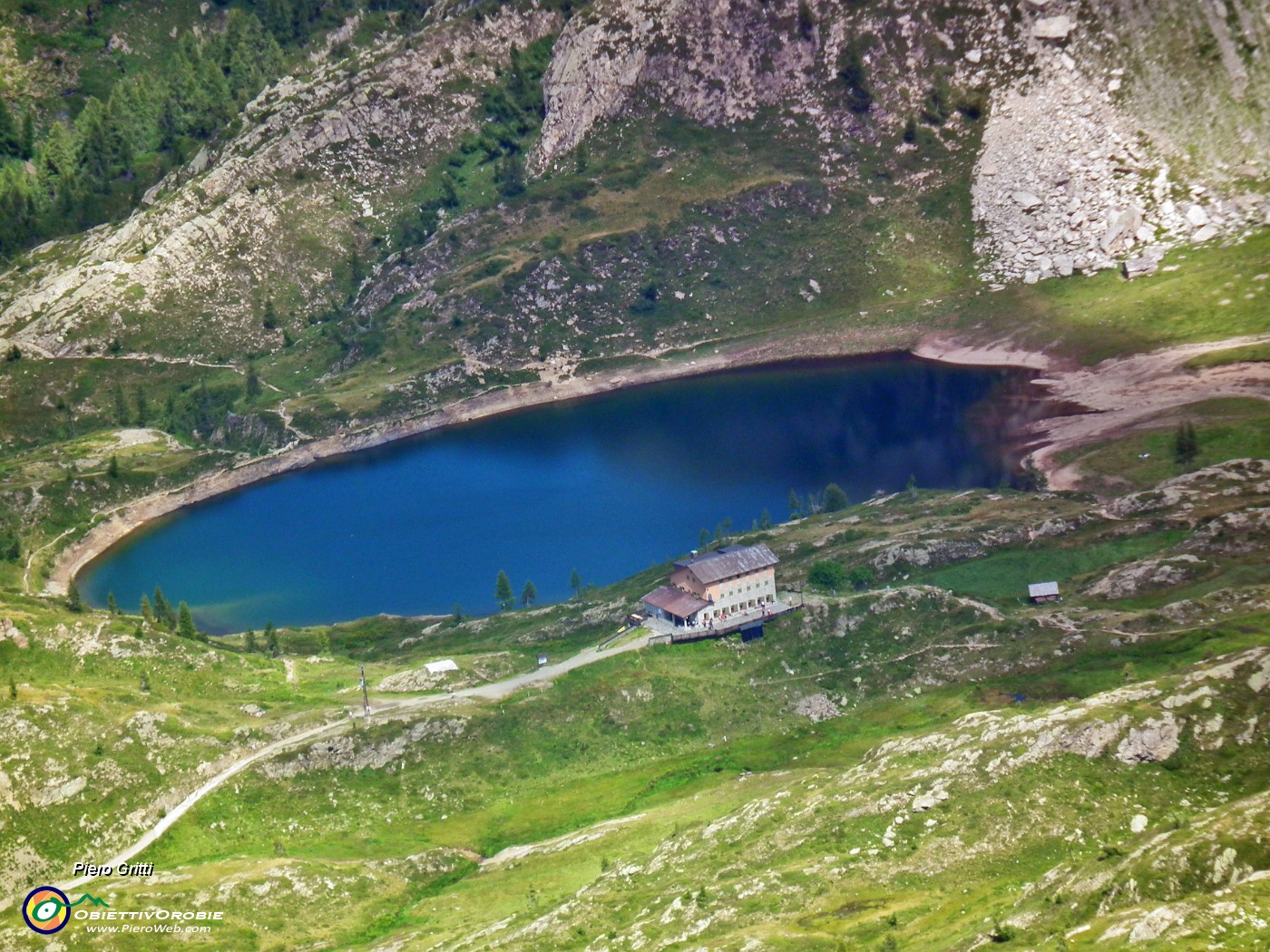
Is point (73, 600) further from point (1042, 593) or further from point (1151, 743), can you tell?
point (1151, 743)

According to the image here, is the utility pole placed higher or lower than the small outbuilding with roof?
higher

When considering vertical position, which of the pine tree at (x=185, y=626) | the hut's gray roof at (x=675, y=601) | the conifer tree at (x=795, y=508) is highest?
the pine tree at (x=185, y=626)

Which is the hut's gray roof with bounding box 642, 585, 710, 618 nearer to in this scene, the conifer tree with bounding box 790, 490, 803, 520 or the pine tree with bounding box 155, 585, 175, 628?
the conifer tree with bounding box 790, 490, 803, 520

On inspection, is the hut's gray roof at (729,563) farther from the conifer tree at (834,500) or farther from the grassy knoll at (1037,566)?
the conifer tree at (834,500)

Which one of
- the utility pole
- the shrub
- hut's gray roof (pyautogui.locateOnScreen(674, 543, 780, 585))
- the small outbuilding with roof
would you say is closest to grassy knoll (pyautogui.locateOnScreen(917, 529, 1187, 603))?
the small outbuilding with roof

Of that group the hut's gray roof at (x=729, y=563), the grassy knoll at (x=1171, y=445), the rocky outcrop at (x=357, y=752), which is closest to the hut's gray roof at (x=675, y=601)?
the hut's gray roof at (x=729, y=563)

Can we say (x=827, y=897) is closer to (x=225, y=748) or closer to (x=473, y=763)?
(x=473, y=763)
